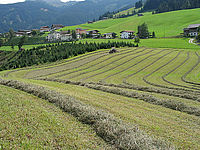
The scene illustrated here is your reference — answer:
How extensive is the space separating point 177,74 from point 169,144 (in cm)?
4147

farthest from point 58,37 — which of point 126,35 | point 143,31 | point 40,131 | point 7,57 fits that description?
point 40,131

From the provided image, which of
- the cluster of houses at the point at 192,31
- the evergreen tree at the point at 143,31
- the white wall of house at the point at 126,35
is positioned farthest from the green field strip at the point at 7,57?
the cluster of houses at the point at 192,31

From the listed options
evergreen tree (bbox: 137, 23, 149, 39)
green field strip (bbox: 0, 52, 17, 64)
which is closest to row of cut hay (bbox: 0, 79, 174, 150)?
green field strip (bbox: 0, 52, 17, 64)

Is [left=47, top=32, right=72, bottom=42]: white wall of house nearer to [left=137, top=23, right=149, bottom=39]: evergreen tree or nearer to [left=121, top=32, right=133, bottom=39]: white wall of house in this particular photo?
[left=121, top=32, right=133, bottom=39]: white wall of house

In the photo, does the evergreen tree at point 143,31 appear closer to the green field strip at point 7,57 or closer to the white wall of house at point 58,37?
the white wall of house at point 58,37

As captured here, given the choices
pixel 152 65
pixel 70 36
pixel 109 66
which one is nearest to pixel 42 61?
pixel 109 66

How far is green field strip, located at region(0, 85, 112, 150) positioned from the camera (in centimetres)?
841

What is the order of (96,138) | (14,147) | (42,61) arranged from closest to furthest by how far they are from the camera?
(14,147) < (96,138) < (42,61)

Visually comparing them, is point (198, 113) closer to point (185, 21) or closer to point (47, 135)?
point (47, 135)

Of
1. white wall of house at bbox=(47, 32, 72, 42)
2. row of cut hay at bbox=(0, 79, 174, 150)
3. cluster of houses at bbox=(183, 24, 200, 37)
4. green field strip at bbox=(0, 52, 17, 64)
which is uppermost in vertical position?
white wall of house at bbox=(47, 32, 72, 42)

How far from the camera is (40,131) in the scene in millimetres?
9477

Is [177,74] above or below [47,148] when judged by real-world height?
below

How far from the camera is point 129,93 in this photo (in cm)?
2303

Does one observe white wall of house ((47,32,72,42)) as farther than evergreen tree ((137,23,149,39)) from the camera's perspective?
Yes
